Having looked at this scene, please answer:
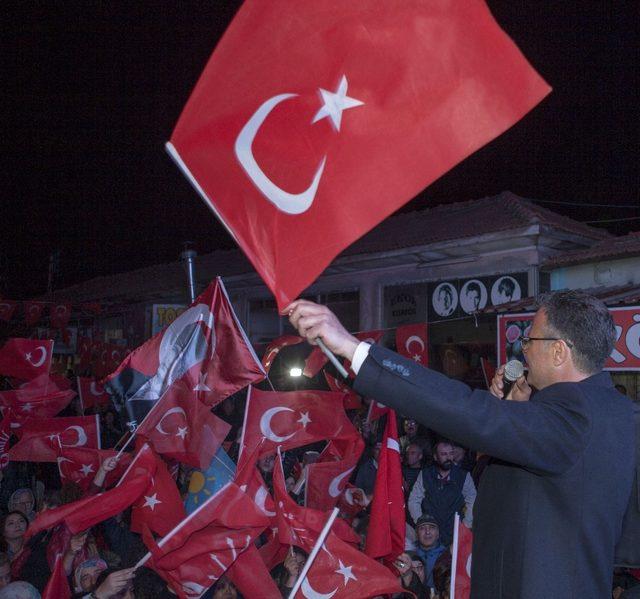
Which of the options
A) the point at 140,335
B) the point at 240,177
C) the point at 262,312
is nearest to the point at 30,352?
the point at 240,177

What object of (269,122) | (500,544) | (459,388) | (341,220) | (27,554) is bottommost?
(27,554)

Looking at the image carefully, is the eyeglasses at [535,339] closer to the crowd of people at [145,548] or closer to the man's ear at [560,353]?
the man's ear at [560,353]

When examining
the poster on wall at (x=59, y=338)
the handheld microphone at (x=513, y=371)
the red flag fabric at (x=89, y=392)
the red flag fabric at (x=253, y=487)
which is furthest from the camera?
the poster on wall at (x=59, y=338)

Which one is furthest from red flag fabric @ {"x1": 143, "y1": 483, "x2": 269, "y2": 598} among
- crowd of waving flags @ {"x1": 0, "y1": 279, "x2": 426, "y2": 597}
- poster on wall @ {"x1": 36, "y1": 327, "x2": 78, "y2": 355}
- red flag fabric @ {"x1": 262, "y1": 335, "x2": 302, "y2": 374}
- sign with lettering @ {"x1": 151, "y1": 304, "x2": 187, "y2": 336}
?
poster on wall @ {"x1": 36, "y1": 327, "x2": 78, "y2": 355}

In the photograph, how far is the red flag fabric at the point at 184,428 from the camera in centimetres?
604

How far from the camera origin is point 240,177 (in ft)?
8.29

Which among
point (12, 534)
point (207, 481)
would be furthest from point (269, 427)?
point (12, 534)

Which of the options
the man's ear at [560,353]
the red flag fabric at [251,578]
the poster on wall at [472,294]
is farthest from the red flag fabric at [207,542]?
the poster on wall at [472,294]

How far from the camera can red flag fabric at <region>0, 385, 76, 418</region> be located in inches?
332

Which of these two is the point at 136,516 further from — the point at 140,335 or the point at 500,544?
the point at 140,335

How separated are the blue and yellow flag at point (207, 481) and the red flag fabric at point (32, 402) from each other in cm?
324

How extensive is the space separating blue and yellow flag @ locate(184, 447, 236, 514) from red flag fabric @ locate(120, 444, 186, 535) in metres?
0.45

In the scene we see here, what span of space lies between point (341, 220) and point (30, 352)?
27.2 ft

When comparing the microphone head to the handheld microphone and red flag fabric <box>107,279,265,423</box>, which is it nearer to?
the handheld microphone
